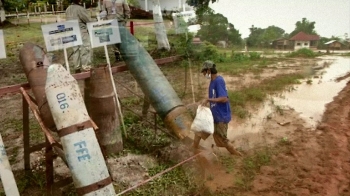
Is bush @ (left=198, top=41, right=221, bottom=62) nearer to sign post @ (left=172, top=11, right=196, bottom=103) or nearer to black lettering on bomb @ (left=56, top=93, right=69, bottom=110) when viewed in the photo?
sign post @ (left=172, top=11, right=196, bottom=103)

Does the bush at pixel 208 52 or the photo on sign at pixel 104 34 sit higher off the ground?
the photo on sign at pixel 104 34

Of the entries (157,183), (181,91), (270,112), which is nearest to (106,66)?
(157,183)

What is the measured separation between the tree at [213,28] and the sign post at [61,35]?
41.1 feet

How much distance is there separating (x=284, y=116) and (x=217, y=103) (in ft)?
12.3

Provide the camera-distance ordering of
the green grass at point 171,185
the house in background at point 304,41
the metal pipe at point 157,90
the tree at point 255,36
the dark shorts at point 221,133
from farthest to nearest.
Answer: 1. the house in background at point 304,41
2. the tree at point 255,36
3. the metal pipe at point 157,90
4. the dark shorts at point 221,133
5. the green grass at point 171,185

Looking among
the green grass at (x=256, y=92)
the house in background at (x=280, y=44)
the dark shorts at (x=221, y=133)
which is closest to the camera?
the dark shorts at (x=221, y=133)

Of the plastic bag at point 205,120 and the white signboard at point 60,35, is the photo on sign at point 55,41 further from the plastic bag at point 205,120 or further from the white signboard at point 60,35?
the plastic bag at point 205,120

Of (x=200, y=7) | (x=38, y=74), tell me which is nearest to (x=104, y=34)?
(x=38, y=74)

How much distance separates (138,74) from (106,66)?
94 centimetres

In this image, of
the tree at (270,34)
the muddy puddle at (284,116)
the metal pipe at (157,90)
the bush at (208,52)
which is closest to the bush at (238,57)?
the bush at (208,52)

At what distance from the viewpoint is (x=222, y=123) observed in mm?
5500

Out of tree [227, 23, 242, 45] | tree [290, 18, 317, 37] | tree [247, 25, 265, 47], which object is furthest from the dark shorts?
tree [290, 18, 317, 37]

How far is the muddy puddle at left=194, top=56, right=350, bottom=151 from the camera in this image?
6938mm

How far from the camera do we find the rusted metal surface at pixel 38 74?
4.31 metres
